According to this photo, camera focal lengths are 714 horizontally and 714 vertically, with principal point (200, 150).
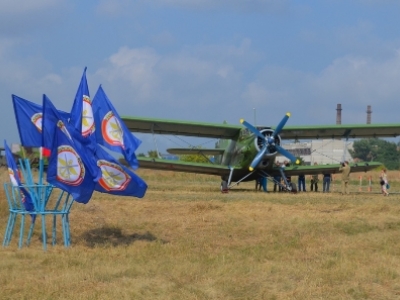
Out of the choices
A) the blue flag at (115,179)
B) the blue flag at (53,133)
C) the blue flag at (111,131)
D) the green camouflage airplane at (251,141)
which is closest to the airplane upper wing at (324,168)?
the green camouflage airplane at (251,141)

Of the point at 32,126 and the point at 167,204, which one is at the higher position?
the point at 32,126

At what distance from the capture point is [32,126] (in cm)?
1230

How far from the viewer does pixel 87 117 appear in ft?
39.5

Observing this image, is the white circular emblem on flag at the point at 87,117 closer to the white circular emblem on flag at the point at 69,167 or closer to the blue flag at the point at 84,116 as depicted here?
the blue flag at the point at 84,116

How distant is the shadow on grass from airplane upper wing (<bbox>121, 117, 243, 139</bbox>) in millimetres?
13254

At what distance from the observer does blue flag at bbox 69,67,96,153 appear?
11870 millimetres

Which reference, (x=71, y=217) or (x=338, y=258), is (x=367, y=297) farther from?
(x=71, y=217)

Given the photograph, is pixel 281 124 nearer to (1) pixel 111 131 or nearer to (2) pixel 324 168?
(2) pixel 324 168

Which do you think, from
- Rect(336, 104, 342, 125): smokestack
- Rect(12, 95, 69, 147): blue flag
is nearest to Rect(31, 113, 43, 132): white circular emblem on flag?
Rect(12, 95, 69, 147): blue flag

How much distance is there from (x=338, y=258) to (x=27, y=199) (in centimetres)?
532

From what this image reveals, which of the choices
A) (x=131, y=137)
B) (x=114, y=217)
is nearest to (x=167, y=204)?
(x=114, y=217)

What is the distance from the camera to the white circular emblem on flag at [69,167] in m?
11.2

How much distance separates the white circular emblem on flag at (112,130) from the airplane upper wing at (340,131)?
17421 millimetres

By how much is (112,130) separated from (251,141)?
15946 mm
